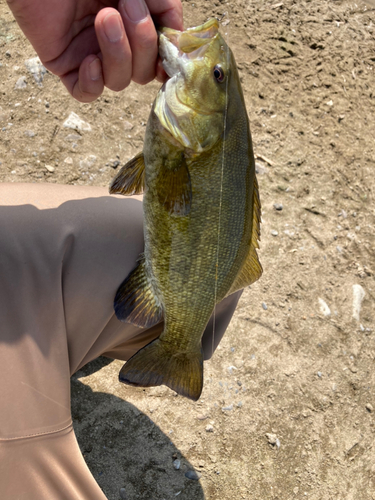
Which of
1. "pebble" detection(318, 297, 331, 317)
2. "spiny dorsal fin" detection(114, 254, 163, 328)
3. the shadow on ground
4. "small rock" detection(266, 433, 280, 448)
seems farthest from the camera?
"pebble" detection(318, 297, 331, 317)

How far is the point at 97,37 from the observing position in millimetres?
1395

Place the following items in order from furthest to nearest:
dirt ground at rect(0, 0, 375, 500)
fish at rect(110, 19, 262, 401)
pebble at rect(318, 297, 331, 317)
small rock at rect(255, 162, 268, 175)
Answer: small rock at rect(255, 162, 268, 175), pebble at rect(318, 297, 331, 317), dirt ground at rect(0, 0, 375, 500), fish at rect(110, 19, 262, 401)

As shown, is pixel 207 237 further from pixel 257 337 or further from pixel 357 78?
pixel 357 78

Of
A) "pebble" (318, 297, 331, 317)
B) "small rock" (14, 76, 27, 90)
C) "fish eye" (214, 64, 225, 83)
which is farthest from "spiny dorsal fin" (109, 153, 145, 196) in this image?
"small rock" (14, 76, 27, 90)

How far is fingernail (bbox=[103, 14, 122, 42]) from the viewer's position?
1304 mm

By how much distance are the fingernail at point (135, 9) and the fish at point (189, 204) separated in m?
0.10

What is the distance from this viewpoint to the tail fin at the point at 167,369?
1.55m

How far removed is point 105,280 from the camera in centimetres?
154

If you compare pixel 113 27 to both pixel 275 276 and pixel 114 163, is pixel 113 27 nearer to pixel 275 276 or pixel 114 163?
pixel 114 163

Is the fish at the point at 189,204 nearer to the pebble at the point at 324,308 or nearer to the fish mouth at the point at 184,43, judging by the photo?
the fish mouth at the point at 184,43

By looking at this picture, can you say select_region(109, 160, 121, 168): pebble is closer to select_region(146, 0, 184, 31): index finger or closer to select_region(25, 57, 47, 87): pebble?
select_region(25, 57, 47, 87): pebble

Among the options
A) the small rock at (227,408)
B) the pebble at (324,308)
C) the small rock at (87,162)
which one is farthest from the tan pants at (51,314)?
the pebble at (324,308)

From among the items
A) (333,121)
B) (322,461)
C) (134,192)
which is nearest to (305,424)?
(322,461)

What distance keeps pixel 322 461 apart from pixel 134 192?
2104 millimetres
